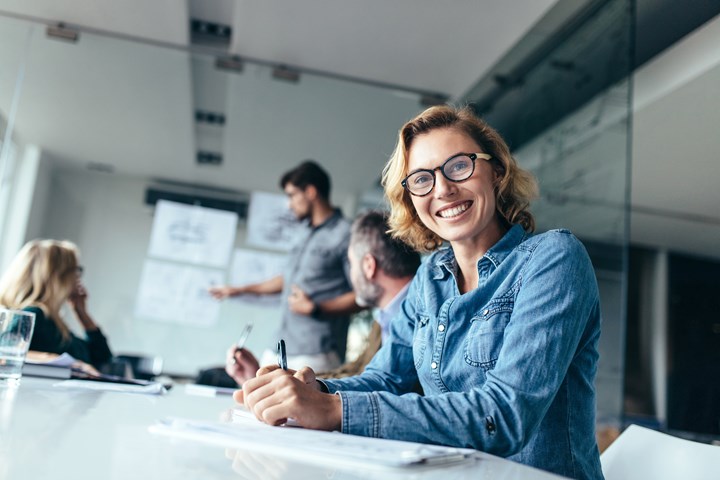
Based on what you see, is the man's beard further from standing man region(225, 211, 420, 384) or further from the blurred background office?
the blurred background office

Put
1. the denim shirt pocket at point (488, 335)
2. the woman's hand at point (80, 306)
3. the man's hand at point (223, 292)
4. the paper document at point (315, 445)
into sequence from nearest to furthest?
the paper document at point (315, 445)
the denim shirt pocket at point (488, 335)
the woman's hand at point (80, 306)
the man's hand at point (223, 292)

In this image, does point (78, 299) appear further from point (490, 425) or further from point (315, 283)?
point (490, 425)

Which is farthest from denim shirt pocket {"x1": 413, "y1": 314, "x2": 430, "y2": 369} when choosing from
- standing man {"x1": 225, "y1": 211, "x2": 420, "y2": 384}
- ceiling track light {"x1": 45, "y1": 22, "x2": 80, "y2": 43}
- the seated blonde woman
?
ceiling track light {"x1": 45, "y1": 22, "x2": 80, "y2": 43}

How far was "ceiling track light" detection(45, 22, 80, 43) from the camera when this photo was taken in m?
4.07

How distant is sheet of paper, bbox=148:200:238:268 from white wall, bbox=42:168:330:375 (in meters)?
0.08

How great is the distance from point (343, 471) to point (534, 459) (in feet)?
1.71

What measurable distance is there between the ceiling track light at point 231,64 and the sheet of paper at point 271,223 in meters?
0.90

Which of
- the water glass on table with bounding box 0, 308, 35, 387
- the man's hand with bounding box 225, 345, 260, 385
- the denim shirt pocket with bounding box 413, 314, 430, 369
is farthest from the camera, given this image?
the man's hand with bounding box 225, 345, 260, 385

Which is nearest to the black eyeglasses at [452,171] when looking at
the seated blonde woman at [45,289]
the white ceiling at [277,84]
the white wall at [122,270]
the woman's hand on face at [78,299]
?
the seated blonde woman at [45,289]

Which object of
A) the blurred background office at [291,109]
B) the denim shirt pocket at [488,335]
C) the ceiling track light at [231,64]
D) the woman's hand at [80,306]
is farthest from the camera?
the ceiling track light at [231,64]

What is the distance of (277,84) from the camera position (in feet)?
14.6

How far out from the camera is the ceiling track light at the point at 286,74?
445 cm

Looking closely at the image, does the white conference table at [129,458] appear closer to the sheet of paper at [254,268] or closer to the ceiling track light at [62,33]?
the sheet of paper at [254,268]

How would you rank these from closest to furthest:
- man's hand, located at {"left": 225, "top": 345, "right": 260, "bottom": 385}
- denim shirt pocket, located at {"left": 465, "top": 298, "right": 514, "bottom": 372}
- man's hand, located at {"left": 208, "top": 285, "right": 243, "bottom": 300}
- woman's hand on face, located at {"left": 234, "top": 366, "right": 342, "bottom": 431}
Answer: woman's hand on face, located at {"left": 234, "top": 366, "right": 342, "bottom": 431}, denim shirt pocket, located at {"left": 465, "top": 298, "right": 514, "bottom": 372}, man's hand, located at {"left": 225, "top": 345, "right": 260, "bottom": 385}, man's hand, located at {"left": 208, "top": 285, "right": 243, "bottom": 300}
